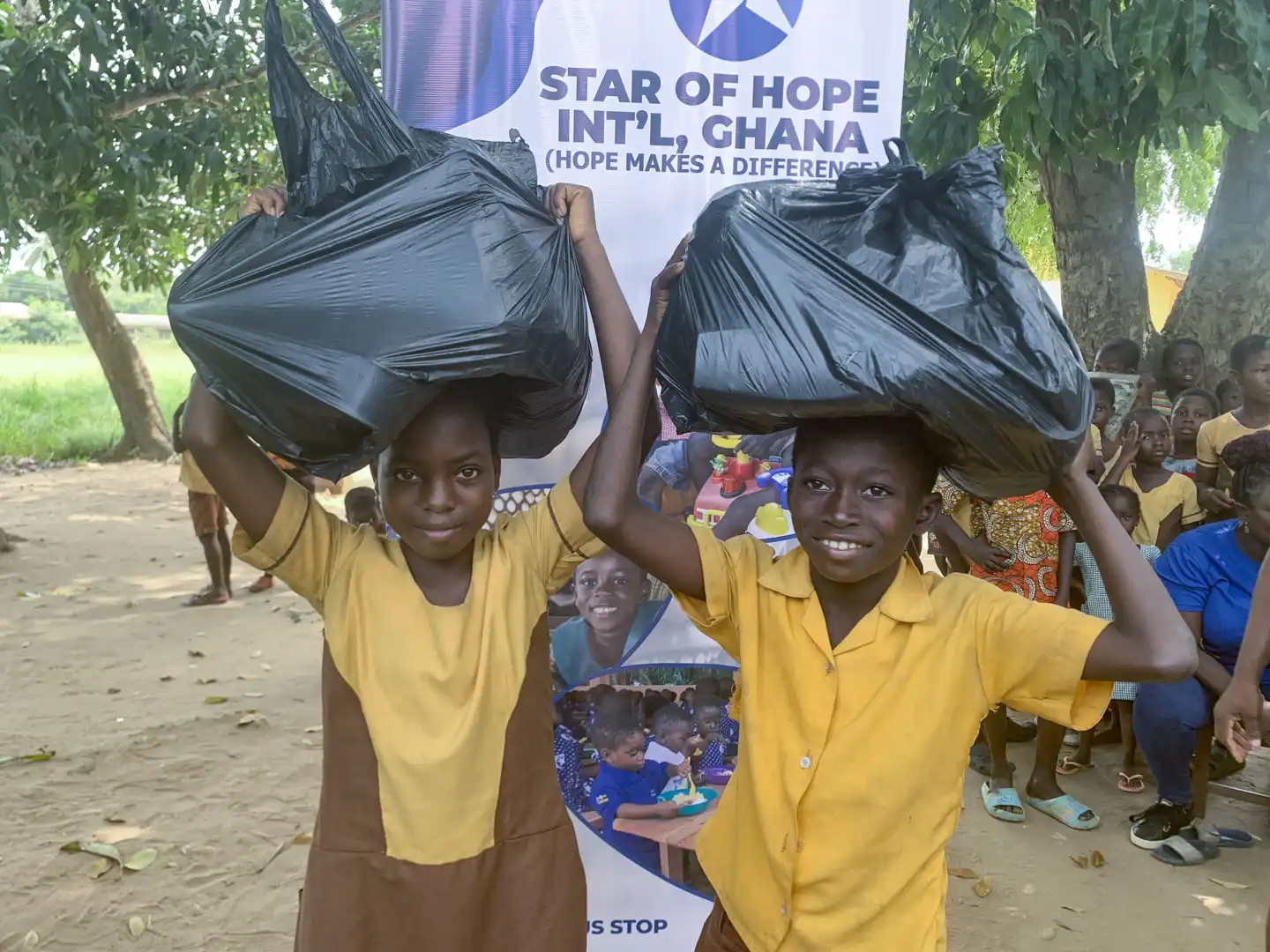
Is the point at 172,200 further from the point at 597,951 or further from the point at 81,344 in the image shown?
the point at 81,344

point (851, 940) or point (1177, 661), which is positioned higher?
point (1177, 661)

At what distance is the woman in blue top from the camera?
3.13 meters

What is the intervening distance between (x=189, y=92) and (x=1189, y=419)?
5.00 meters

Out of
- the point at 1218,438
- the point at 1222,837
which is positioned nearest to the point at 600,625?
the point at 1222,837

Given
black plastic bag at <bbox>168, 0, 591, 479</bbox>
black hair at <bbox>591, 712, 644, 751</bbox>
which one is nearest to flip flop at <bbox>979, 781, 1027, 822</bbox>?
black hair at <bbox>591, 712, 644, 751</bbox>

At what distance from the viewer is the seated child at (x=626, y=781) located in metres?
2.40

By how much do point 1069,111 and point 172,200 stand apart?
644 centimetres

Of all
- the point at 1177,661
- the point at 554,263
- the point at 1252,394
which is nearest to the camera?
the point at 1177,661

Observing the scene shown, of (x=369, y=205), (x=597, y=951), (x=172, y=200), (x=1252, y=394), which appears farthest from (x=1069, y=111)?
(x=172, y=200)

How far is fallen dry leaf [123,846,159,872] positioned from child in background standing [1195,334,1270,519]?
160 inches

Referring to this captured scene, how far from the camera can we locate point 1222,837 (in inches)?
129

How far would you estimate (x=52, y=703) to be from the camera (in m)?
4.38

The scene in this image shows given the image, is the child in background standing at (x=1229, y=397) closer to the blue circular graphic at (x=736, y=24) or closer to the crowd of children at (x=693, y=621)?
the blue circular graphic at (x=736, y=24)

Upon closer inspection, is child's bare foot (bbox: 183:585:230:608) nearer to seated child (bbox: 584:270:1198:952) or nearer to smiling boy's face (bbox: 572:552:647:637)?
smiling boy's face (bbox: 572:552:647:637)
